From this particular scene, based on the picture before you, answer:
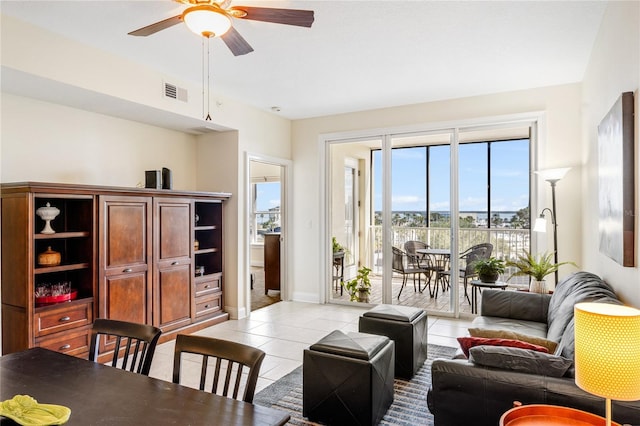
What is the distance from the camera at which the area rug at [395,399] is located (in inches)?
101

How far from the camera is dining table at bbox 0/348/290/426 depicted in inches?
50.0

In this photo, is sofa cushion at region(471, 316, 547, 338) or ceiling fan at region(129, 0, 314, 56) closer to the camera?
ceiling fan at region(129, 0, 314, 56)

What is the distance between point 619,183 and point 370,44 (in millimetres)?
2148

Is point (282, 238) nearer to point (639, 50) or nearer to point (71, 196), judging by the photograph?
point (71, 196)

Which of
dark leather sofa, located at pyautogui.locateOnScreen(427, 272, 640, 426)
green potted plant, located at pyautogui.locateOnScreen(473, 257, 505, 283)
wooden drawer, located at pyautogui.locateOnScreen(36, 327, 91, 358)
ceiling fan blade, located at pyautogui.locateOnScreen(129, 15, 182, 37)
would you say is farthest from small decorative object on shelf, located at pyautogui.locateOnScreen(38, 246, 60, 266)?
green potted plant, located at pyautogui.locateOnScreen(473, 257, 505, 283)

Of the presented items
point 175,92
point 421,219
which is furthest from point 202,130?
point 421,219

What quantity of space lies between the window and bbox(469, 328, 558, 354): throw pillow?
6.47 meters

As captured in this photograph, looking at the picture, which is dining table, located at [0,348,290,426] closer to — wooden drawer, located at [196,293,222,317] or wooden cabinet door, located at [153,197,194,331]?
wooden cabinet door, located at [153,197,194,331]

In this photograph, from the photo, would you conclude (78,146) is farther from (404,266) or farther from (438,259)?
(438,259)

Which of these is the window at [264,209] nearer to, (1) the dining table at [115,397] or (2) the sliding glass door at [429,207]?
(2) the sliding glass door at [429,207]

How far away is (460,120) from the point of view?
→ 4.96 m

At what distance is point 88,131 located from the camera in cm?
406

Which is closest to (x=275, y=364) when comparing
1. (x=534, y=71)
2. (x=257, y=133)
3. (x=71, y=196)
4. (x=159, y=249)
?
(x=159, y=249)

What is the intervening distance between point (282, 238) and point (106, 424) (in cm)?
490
